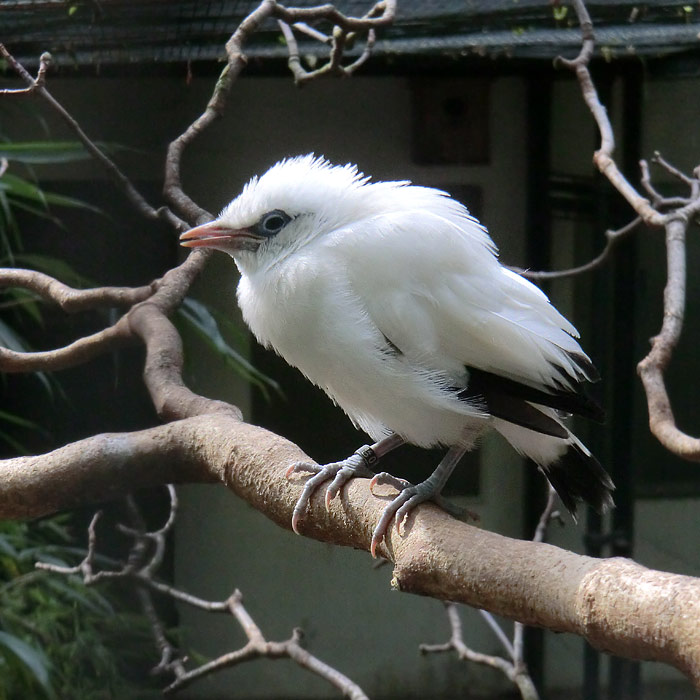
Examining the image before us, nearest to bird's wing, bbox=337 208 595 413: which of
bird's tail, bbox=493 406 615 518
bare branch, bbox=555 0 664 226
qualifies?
bird's tail, bbox=493 406 615 518

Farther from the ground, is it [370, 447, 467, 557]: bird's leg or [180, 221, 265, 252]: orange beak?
[180, 221, 265, 252]: orange beak

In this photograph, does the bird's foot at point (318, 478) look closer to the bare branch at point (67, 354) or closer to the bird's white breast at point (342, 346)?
the bird's white breast at point (342, 346)

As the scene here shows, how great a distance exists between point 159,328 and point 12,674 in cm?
91

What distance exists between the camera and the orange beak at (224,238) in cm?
121

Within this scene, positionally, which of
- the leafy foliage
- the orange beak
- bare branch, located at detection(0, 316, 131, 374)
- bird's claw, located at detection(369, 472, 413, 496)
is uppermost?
the orange beak

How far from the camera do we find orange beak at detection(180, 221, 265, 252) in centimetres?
121

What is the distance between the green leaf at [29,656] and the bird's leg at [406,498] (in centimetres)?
101

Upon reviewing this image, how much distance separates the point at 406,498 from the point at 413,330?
0.66ft

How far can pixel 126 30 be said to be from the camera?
1.86m

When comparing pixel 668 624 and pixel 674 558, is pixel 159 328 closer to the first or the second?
pixel 668 624

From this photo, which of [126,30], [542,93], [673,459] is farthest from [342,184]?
[673,459]

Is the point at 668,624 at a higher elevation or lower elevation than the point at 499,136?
lower

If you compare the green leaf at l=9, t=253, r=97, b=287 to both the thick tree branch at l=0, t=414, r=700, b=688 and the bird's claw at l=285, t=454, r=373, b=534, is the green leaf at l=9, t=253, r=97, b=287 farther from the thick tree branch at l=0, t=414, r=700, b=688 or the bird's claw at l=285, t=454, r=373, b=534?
the bird's claw at l=285, t=454, r=373, b=534

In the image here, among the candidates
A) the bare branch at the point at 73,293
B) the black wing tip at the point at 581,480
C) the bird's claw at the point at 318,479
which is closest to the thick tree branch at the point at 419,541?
the bird's claw at the point at 318,479
